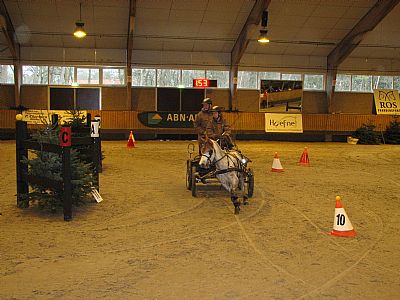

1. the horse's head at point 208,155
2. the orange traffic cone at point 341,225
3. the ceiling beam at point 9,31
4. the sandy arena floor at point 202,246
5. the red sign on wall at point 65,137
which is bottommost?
the sandy arena floor at point 202,246

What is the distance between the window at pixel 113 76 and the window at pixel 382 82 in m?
14.6

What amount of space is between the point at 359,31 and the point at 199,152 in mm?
15912

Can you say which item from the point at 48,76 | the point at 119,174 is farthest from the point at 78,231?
the point at 48,76

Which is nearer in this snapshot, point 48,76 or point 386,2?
point 386,2

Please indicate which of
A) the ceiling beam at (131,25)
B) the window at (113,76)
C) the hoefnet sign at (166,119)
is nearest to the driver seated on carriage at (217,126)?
the ceiling beam at (131,25)

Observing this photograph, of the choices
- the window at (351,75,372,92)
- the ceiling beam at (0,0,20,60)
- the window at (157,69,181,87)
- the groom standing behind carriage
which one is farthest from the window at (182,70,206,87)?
the groom standing behind carriage

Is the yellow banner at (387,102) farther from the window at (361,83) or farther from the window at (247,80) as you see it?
the window at (247,80)

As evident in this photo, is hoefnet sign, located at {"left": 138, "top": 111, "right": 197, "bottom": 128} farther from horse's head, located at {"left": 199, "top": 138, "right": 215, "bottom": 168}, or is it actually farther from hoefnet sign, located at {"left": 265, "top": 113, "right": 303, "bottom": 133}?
horse's head, located at {"left": 199, "top": 138, "right": 215, "bottom": 168}

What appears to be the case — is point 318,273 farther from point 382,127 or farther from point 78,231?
point 382,127

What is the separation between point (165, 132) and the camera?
26.1 m

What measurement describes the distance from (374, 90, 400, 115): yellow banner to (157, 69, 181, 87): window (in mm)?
11476

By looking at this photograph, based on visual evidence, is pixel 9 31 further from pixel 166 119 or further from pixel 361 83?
pixel 361 83

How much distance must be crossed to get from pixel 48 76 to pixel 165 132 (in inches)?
269

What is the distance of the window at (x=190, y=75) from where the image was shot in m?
27.1
